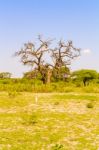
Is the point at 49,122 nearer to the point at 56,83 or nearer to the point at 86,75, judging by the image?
the point at 56,83

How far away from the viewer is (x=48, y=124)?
14.3 metres

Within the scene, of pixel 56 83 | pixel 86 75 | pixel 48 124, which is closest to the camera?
pixel 48 124

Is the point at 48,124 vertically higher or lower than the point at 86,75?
lower

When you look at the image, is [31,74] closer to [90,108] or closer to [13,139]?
[90,108]

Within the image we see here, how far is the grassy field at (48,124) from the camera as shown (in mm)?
11617

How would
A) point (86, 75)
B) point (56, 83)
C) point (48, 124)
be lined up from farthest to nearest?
point (86, 75) < point (56, 83) < point (48, 124)

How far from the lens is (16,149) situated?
36.1 feet

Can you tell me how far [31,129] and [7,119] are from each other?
6.75 feet

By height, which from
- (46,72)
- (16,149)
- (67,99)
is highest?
(46,72)

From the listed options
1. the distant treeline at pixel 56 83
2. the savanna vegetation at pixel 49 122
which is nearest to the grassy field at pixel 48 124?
the savanna vegetation at pixel 49 122

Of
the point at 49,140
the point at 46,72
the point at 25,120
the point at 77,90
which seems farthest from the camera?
the point at 46,72

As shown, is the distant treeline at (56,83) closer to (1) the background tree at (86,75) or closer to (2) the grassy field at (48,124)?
(1) the background tree at (86,75)

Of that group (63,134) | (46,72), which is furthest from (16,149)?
(46,72)

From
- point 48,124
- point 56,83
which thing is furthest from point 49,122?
point 56,83
